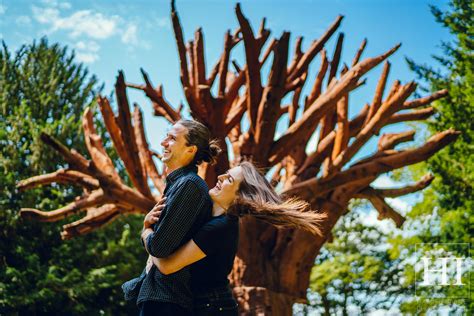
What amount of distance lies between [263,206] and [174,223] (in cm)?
40

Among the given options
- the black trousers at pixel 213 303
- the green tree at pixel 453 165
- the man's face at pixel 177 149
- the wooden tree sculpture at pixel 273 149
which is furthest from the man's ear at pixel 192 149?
the green tree at pixel 453 165

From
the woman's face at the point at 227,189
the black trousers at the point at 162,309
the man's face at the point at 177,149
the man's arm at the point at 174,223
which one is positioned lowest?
the black trousers at the point at 162,309

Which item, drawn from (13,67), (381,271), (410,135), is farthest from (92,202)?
(381,271)

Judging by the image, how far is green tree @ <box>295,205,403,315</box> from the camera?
18.1m

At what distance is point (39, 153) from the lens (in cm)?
1524

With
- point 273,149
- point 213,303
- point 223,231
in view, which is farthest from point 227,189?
point 273,149

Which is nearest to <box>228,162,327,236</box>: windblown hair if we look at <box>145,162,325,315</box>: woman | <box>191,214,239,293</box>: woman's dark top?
<box>145,162,325,315</box>: woman

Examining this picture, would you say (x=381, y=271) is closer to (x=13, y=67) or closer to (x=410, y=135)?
(x=410, y=135)

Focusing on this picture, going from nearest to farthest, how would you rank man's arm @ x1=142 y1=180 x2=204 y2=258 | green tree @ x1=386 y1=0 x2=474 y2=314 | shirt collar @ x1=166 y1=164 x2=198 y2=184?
1. man's arm @ x1=142 y1=180 x2=204 y2=258
2. shirt collar @ x1=166 y1=164 x2=198 y2=184
3. green tree @ x1=386 y1=0 x2=474 y2=314

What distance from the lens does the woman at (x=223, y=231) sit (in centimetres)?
225

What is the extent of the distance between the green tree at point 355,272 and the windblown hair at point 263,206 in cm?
1588
